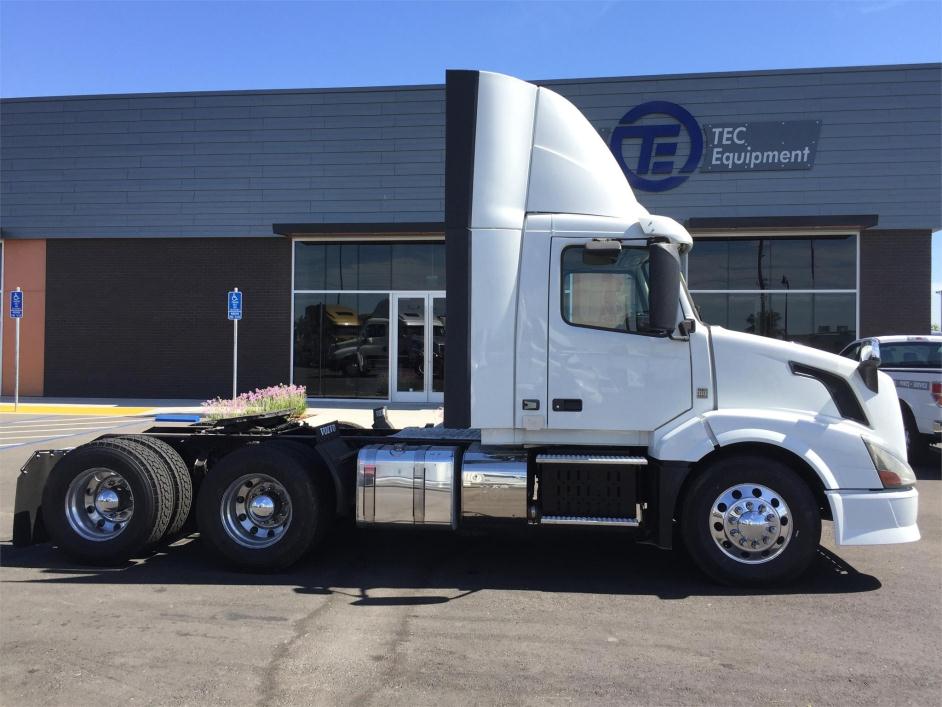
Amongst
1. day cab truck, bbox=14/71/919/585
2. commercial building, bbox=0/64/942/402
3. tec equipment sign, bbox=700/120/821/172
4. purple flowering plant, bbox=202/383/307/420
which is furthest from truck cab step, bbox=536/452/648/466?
tec equipment sign, bbox=700/120/821/172

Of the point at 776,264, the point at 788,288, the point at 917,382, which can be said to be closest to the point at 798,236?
the point at 776,264

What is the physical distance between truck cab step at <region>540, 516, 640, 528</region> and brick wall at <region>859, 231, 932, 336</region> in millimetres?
13523

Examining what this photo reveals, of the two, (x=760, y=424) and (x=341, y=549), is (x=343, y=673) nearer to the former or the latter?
(x=341, y=549)

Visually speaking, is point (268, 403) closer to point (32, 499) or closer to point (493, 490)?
point (32, 499)

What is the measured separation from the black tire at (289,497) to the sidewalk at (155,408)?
8.56 m

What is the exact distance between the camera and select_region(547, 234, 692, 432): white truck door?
210 inches

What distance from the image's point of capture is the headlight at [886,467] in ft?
16.8

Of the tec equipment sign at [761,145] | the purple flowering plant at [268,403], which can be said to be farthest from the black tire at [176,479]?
the tec equipment sign at [761,145]

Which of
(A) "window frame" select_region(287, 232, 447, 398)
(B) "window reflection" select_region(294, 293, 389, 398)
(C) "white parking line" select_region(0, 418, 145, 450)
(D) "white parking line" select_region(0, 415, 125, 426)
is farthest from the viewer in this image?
(B) "window reflection" select_region(294, 293, 389, 398)

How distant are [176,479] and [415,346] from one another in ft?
38.9

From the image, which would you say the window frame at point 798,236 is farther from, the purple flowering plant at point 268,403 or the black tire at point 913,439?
the purple flowering plant at point 268,403

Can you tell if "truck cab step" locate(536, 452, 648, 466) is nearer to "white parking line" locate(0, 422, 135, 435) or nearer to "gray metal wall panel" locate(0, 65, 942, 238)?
"white parking line" locate(0, 422, 135, 435)

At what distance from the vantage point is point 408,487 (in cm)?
556

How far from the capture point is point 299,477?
18.2 ft
